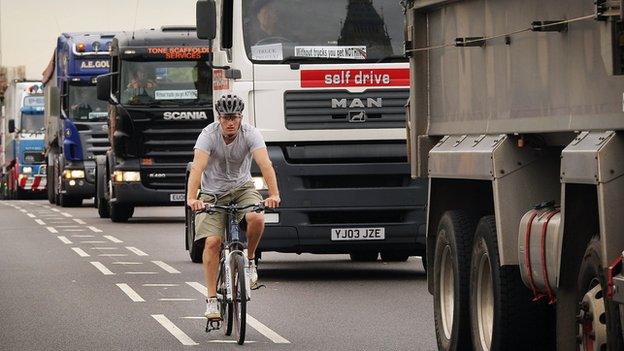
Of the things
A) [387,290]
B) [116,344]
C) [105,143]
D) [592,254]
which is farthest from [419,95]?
[105,143]

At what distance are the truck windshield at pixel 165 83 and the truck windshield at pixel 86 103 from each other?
8.10 metres

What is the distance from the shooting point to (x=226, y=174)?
43.3 ft

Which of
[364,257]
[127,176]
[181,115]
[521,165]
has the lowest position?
[364,257]

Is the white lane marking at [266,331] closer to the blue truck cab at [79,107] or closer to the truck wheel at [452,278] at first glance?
the truck wheel at [452,278]

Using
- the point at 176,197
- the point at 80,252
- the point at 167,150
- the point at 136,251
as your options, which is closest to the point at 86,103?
the point at 176,197

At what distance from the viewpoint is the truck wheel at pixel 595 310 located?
787 centimetres

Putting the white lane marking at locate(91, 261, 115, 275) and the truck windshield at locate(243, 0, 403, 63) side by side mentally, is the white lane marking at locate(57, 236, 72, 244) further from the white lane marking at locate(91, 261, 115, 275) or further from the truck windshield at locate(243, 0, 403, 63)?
the truck windshield at locate(243, 0, 403, 63)

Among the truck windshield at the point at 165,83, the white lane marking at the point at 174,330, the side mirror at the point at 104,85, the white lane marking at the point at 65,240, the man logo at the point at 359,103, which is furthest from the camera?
the truck windshield at the point at 165,83

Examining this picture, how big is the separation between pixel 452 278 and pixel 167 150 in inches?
775

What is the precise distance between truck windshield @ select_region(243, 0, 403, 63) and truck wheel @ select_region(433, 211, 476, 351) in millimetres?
6652

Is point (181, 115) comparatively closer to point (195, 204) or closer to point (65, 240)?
point (65, 240)

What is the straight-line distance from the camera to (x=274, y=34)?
18000 millimetres

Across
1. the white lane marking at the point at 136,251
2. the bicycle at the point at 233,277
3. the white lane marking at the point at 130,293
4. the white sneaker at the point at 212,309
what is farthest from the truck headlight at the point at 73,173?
the white sneaker at the point at 212,309

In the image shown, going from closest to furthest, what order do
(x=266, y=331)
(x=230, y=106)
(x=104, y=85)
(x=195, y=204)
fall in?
1. (x=195, y=204)
2. (x=230, y=106)
3. (x=266, y=331)
4. (x=104, y=85)
